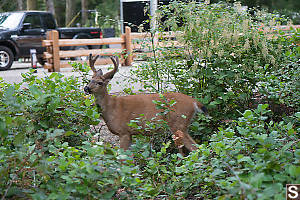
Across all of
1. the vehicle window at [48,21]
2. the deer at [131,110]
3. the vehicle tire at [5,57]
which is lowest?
the vehicle tire at [5,57]

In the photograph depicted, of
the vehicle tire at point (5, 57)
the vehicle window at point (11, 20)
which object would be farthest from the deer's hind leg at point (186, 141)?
the vehicle window at point (11, 20)

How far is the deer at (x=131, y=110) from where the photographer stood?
5.61 metres

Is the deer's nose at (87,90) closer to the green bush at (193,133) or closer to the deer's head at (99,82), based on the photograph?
the deer's head at (99,82)

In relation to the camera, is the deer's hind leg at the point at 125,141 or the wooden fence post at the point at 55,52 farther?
the wooden fence post at the point at 55,52

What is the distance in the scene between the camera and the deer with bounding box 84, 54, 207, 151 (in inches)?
221

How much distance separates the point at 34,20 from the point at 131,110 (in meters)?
15.2

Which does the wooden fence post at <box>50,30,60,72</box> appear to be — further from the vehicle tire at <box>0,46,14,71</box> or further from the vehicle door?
the vehicle door

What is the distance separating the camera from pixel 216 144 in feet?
12.8

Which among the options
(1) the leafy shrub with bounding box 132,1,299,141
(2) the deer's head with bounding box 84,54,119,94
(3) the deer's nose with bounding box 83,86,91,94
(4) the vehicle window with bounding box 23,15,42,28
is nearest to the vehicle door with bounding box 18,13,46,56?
(4) the vehicle window with bounding box 23,15,42,28

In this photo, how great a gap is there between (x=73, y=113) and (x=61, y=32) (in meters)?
17.0

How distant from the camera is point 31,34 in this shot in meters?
19.1

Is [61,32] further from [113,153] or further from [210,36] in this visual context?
[113,153]

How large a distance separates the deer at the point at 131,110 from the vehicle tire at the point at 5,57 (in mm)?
12680

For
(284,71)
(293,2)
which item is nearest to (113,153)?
(293,2)
